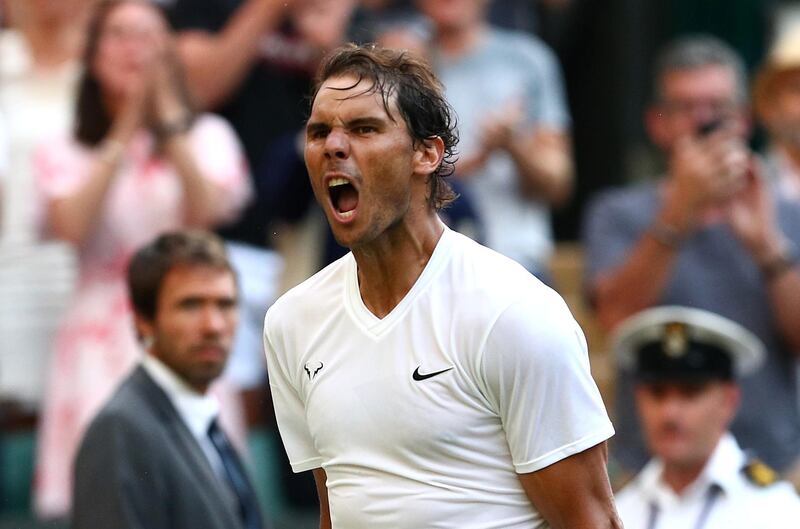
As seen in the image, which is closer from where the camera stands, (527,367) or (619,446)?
(527,367)

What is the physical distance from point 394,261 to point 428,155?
23 cm

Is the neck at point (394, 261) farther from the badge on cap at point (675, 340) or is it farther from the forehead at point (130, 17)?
the forehead at point (130, 17)

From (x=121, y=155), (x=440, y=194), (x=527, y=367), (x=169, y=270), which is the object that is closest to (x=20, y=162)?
(x=121, y=155)

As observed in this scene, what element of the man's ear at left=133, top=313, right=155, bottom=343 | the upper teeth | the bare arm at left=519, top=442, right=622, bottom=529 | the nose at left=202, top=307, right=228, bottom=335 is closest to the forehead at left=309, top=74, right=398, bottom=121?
the upper teeth

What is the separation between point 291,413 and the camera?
3510 mm

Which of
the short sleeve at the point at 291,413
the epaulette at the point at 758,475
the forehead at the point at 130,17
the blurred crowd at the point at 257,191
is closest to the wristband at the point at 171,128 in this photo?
the blurred crowd at the point at 257,191

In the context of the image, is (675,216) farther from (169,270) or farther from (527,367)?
(527,367)

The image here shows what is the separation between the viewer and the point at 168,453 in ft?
14.4

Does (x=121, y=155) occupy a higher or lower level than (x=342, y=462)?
higher

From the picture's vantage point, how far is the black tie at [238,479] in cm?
474

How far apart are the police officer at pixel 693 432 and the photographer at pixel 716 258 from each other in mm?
220

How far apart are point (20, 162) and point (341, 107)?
3.28m

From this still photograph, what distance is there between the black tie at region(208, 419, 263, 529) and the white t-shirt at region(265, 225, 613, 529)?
1.53 meters

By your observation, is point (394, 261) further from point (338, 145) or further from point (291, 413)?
point (291, 413)
